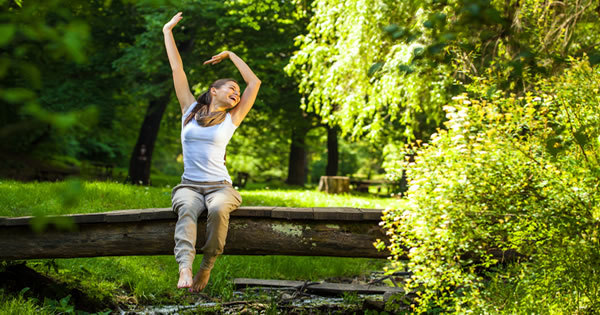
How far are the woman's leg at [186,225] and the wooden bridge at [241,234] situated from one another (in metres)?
0.24

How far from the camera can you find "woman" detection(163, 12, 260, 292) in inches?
164

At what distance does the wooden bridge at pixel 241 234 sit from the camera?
4527 millimetres

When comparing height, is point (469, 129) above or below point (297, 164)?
above

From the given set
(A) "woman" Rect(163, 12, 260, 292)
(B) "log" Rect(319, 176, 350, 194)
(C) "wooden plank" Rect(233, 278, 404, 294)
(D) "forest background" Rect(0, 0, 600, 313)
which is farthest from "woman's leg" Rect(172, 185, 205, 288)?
(B) "log" Rect(319, 176, 350, 194)

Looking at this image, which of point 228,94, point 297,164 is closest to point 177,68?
point 228,94

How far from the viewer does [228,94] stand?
15.1ft

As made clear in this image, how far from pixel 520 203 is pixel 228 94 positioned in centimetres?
244

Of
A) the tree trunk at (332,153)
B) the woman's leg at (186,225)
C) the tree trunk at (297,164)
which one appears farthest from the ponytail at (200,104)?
the tree trunk at (297,164)

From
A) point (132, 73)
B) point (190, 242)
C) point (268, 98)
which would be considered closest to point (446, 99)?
point (190, 242)

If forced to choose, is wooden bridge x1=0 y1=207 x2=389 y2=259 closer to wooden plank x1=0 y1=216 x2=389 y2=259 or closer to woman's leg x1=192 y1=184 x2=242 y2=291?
wooden plank x1=0 y1=216 x2=389 y2=259

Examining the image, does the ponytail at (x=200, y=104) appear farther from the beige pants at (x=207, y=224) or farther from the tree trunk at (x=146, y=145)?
the tree trunk at (x=146, y=145)

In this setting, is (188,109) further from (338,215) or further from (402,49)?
(402,49)

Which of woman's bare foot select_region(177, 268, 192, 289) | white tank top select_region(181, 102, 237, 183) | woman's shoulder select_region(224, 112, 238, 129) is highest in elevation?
woman's shoulder select_region(224, 112, 238, 129)

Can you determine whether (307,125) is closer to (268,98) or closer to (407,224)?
(268,98)
